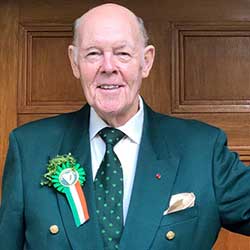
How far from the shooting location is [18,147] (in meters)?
1.32

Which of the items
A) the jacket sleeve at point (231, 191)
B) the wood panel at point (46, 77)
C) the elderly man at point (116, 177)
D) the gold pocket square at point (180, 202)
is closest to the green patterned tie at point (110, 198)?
the elderly man at point (116, 177)

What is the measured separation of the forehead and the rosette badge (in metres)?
0.26

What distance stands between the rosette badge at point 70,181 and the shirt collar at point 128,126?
0.10 m

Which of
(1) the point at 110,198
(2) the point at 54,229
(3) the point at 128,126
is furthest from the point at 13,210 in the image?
(3) the point at 128,126

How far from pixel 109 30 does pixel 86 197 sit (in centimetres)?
36

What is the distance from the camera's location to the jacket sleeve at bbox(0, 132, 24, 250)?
1.27 m

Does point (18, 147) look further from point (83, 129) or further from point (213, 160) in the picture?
point (213, 160)

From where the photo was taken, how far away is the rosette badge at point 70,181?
1242 millimetres

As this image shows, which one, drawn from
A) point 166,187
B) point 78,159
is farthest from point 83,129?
point 166,187

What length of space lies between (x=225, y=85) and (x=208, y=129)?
42 cm

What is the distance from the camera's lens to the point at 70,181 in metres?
1.27

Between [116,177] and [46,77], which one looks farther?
[46,77]

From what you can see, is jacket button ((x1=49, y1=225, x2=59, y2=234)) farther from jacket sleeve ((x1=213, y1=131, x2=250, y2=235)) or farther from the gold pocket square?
jacket sleeve ((x1=213, y1=131, x2=250, y2=235))

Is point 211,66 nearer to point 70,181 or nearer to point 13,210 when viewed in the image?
point 70,181
